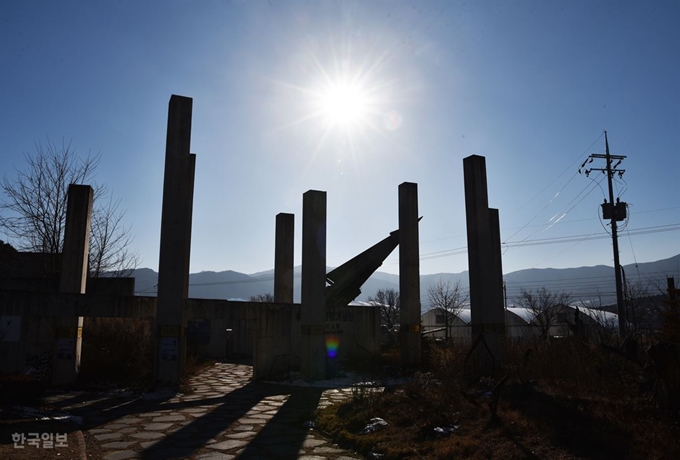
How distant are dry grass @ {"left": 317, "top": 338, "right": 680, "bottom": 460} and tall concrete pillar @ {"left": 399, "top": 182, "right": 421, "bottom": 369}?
7750 mm

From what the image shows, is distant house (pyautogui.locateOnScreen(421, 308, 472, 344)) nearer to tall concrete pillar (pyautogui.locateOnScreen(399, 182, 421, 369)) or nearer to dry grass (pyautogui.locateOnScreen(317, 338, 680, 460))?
tall concrete pillar (pyautogui.locateOnScreen(399, 182, 421, 369))

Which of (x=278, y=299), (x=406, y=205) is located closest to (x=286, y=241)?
(x=278, y=299)

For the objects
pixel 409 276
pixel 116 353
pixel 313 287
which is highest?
pixel 409 276

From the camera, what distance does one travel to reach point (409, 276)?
1902cm

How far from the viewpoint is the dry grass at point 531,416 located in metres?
5.80

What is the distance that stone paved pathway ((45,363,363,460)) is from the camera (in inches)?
282

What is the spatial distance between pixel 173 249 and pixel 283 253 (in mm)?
7593

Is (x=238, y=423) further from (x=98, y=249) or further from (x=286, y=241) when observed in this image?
(x=98, y=249)

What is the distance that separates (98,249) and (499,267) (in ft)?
60.6

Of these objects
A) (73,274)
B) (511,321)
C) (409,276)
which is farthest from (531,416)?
(511,321)

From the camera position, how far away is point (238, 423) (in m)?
9.35

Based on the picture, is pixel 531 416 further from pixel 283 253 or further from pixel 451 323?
pixel 451 323

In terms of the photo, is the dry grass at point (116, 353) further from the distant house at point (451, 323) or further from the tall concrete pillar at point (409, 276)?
the distant house at point (451, 323)

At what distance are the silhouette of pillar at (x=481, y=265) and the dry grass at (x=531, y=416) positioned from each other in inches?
201
